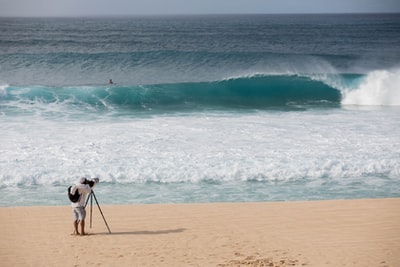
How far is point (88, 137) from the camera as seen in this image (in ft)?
41.1

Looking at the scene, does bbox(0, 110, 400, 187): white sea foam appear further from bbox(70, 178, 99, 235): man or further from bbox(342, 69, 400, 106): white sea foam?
bbox(342, 69, 400, 106): white sea foam

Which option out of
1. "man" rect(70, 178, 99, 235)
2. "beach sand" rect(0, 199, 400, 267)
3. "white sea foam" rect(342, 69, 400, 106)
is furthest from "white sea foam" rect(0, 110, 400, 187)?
"white sea foam" rect(342, 69, 400, 106)

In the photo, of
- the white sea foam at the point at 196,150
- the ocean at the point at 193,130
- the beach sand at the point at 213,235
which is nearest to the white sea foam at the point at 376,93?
the ocean at the point at 193,130

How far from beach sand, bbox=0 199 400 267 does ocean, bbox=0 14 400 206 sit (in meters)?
0.86

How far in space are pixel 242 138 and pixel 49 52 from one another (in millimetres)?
20967

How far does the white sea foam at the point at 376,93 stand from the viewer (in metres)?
19.3

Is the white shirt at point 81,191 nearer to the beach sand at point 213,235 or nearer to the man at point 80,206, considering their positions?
the man at point 80,206

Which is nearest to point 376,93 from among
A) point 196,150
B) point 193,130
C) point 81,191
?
point 193,130

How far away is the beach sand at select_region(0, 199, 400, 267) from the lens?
6.37 metres

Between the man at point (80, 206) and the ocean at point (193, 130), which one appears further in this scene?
the ocean at point (193, 130)

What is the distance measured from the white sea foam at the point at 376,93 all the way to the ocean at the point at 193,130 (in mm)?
51

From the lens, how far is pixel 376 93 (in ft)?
65.5

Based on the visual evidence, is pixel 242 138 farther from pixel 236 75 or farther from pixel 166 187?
pixel 236 75

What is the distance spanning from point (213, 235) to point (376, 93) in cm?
1443
